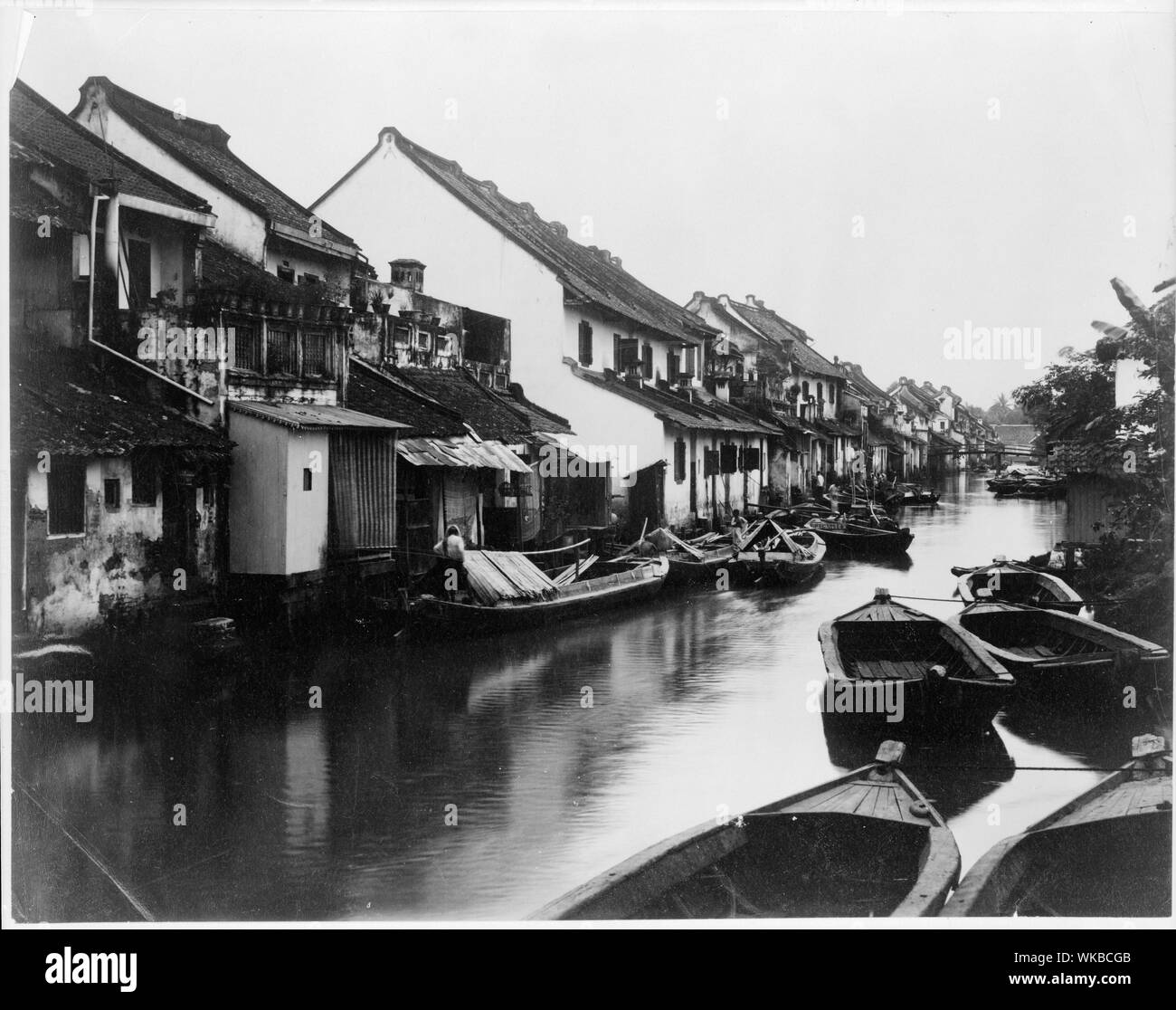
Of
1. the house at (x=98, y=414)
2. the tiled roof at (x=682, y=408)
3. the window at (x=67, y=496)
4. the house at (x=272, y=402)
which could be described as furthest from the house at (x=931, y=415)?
the window at (x=67, y=496)

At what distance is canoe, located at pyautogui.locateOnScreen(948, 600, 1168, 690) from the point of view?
933cm

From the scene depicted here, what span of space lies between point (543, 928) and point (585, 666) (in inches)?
268

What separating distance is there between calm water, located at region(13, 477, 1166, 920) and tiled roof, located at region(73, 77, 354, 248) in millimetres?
7817

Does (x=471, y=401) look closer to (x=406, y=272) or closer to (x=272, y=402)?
(x=406, y=272)

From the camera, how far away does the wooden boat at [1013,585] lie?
1316cm

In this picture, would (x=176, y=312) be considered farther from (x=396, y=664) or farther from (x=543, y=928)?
(x=543, y=928)

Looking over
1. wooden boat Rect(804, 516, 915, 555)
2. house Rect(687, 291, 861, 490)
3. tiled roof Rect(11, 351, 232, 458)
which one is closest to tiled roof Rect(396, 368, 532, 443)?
tiled roof Rect(11, 351, 232, 458)

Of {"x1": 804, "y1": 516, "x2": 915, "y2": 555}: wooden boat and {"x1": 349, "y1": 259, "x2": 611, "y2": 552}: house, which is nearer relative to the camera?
{"x1": 349, "y1": 259, "x2": 611, "y2": 552}: house

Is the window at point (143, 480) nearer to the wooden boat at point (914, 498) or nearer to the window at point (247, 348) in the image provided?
the window at point (247, 348)

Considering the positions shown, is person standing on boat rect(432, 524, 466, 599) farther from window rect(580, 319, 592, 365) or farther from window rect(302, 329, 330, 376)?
window rect(580, 319, 592, 365)

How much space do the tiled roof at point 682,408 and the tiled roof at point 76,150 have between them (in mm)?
9621

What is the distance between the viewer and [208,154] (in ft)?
51.3

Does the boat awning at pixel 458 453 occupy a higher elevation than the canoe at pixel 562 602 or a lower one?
higher

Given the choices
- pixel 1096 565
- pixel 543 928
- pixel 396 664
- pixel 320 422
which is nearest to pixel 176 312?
pixel 320 422
